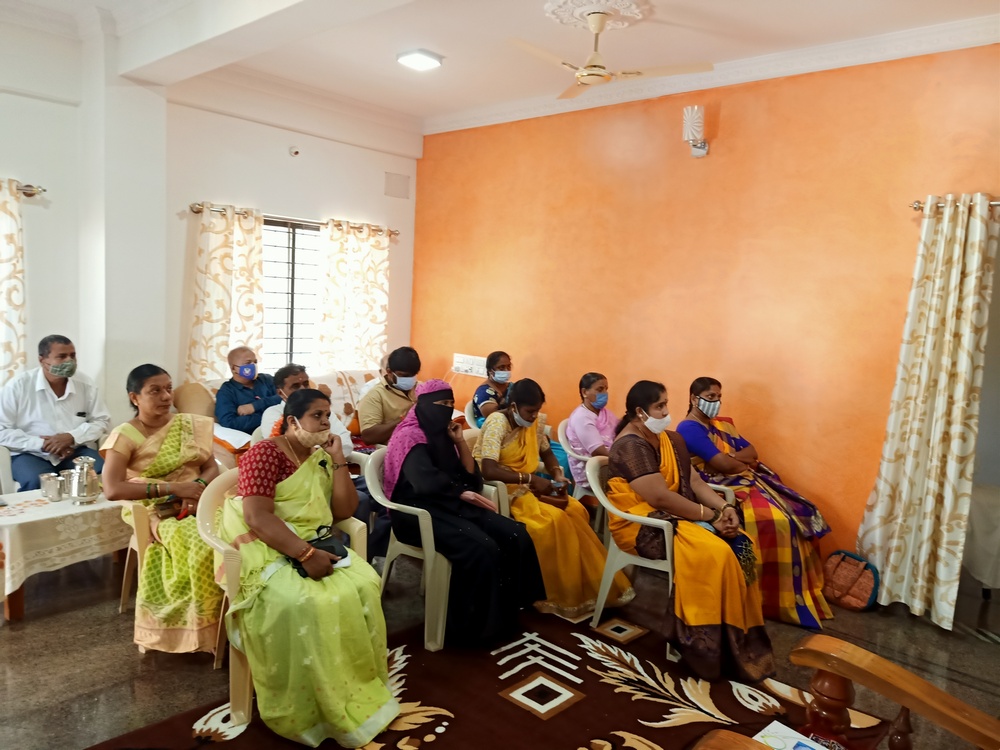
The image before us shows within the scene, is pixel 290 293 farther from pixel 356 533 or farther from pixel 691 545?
pixel 691 545

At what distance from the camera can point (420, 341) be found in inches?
270

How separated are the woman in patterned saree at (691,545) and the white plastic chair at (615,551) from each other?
0.03 metres

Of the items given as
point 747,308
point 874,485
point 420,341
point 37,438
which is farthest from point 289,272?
point 874,485

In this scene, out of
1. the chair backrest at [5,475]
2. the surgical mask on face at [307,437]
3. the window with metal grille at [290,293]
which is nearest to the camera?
the surgical mask on face at [307,437]

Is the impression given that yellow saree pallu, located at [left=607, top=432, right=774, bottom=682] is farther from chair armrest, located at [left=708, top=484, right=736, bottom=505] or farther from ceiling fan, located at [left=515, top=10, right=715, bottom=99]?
ceiling fan, located at [left=515, top=10, right=715, bottom=99]

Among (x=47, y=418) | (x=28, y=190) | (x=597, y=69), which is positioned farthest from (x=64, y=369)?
(x=597, y=69)

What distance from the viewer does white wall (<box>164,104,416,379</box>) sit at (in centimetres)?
527

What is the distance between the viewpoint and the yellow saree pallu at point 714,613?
3.14m

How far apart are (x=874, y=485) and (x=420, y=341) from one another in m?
4.03

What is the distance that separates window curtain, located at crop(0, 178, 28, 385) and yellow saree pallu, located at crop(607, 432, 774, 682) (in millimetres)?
4098

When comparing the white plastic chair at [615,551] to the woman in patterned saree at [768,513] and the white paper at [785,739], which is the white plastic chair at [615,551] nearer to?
the woman in patterned saree at [768,513]

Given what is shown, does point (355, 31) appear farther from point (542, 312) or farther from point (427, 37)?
point (542, 312)

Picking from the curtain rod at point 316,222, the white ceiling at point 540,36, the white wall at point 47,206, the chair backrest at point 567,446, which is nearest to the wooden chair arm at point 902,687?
the chair backrest at point 567,446

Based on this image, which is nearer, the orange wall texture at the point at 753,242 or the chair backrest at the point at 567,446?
the orange wall texture at the point at 753,242
